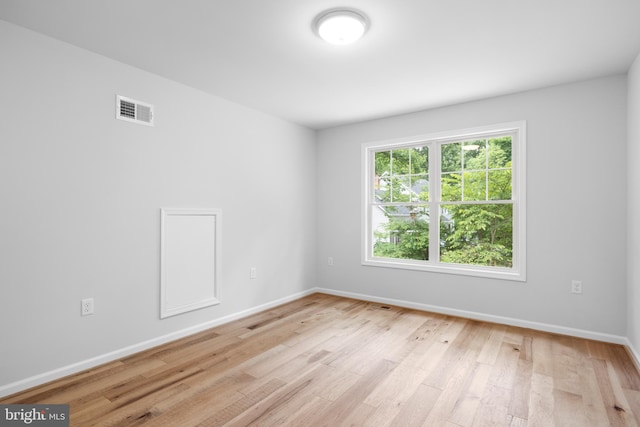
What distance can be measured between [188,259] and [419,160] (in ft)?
9.88

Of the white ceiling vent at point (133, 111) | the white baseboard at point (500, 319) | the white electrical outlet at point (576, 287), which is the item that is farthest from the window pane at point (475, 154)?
the white ceiling vent at point (133, 111)

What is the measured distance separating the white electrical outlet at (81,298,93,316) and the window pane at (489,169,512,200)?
13.2 feet

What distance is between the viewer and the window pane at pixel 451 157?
3.96m

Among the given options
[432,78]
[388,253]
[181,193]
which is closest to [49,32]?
[181,193]

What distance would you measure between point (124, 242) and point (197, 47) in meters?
1.70


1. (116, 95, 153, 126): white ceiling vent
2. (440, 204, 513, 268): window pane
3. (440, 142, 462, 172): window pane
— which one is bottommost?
(440, 204, 513, 268): window pane

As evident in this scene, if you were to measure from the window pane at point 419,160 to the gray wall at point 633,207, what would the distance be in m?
1.88

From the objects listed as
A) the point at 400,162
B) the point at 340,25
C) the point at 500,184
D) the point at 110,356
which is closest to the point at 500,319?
the point at 500,184

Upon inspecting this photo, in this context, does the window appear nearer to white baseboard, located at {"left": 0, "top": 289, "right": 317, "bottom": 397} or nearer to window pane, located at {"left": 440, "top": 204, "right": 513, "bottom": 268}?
window pane, located at {"left": 440, "top": 204, "right": 513, "bottom": 268}

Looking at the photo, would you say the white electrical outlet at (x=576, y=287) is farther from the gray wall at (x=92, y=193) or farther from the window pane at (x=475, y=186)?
the gray wall at (x=92, y=193)

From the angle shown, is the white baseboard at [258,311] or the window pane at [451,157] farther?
the window pane at [451,157]

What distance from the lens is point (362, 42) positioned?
2451 millimetres

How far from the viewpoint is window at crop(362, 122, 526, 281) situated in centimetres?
362

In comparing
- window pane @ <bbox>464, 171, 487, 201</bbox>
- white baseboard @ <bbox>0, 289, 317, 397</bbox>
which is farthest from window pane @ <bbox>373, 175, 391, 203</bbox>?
white baseboard @ <bbox>0, 289, 317, 397</bbox>
